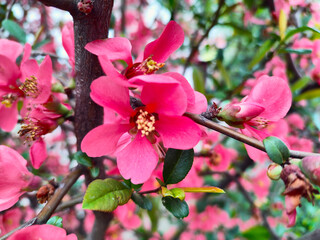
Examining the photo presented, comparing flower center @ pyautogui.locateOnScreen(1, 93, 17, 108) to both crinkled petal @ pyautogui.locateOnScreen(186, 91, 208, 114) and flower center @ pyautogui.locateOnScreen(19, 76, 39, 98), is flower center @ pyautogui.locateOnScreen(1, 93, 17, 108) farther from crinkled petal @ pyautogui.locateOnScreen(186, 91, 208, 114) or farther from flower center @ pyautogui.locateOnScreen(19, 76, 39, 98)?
crinkled petal @ pyautogui.locateOnScreen(186, 91, 208, 114)

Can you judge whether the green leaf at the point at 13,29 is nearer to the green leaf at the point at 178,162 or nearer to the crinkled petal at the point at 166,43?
the crinkled petal at the point at 166,43

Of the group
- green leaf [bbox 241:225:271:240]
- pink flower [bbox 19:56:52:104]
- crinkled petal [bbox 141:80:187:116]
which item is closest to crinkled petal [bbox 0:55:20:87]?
pink flower [bbox 19:56:52:104]

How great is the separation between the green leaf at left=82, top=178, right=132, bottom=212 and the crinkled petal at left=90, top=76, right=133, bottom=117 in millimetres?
134

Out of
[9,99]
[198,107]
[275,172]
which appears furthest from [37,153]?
[275,172]

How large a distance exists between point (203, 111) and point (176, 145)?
0.08 metres

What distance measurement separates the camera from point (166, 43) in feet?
1.75

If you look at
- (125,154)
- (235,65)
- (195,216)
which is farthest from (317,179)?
(235,65)

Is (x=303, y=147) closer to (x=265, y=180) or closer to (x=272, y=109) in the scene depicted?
(x=265, y=180)

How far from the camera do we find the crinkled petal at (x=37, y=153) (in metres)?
0.61

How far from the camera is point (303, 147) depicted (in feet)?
4.62

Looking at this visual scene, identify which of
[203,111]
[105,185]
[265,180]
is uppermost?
[203,111]

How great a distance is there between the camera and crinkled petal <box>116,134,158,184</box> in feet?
1.57

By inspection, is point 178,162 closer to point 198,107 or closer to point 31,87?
point 198,107

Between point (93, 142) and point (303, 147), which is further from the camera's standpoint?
point (303, 147)
